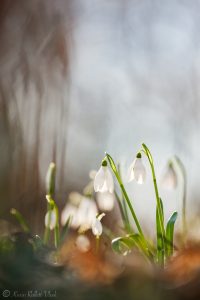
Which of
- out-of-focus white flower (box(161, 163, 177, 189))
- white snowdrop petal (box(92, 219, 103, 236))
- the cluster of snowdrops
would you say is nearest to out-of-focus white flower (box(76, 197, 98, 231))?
the cluster of snowdrops

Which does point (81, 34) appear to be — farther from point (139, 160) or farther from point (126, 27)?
point (139, 160)

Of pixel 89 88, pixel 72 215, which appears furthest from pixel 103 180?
pixel 89 88

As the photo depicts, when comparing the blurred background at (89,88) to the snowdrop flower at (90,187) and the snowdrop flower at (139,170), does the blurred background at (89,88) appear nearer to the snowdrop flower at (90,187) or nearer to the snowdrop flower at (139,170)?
the snowdrop flower at (90,187)

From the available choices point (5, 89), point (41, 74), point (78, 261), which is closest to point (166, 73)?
point (41, 74)

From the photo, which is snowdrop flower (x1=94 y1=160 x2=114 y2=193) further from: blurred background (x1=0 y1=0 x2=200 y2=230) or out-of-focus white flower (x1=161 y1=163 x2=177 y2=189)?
blurred background (x1=0 y1=0 x2=200 y2=230)

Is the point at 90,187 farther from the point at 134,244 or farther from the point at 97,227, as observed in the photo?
the point at 134,244

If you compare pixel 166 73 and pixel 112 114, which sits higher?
pixel 166 73
